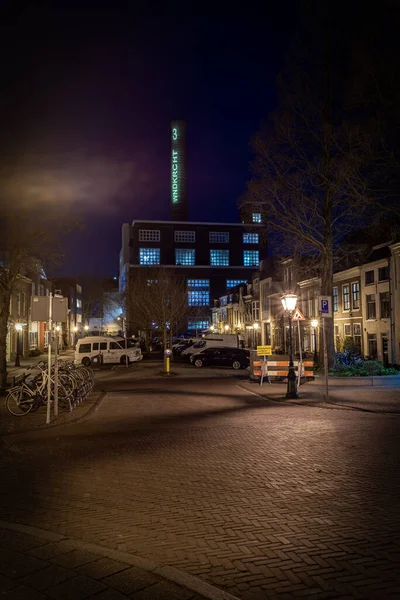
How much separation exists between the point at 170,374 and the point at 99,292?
74.0 m

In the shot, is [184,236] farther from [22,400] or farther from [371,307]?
[22,400]

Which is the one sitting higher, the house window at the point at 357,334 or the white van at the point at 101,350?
the house window at the point at 357,334

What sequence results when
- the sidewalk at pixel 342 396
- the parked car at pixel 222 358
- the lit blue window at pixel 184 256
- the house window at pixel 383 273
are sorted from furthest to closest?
the lit blue window at pixel 184 256
the parked car at pixel 222 358
the house window at pixel 383 273
the sidewalk at pixel 342 396

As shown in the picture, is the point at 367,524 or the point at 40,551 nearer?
the point at 40,551

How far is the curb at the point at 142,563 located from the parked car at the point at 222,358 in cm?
2944

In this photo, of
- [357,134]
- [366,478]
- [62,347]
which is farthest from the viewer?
[62,347]

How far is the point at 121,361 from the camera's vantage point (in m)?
38.4

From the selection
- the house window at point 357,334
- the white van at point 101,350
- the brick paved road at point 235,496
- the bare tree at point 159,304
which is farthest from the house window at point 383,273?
the brick paved road at point 235,496

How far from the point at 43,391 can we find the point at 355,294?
26.6 metres

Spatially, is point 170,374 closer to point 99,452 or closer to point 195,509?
point 99,452

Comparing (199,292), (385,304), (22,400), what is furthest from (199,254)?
(22,400)

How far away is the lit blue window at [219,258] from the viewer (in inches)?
3848

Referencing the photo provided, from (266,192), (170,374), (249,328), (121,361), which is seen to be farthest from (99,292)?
(266,192)

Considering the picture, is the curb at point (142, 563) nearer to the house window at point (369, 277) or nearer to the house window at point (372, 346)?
the house window at point (372, 346)
